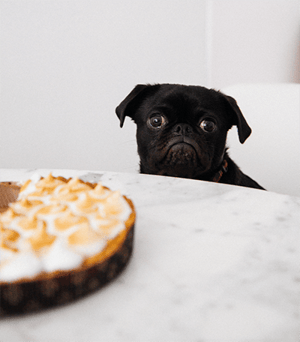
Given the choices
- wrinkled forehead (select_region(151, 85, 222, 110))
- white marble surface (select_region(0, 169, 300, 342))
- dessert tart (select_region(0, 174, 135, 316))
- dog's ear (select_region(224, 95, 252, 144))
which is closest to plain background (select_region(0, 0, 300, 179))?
wrinkled forehead (select_region(151, 85, 222, 110))

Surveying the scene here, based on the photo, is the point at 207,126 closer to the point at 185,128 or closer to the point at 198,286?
the point at 185,128

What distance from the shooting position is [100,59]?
2.79m

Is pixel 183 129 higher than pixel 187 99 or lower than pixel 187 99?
lower

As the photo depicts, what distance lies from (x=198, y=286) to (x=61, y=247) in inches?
7.2

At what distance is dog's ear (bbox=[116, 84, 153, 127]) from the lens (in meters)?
1.50

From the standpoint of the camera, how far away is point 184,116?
1.51 meters

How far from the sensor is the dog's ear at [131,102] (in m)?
1.50

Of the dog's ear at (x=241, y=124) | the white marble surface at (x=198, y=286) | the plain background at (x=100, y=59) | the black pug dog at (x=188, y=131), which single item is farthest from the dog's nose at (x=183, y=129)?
the plain background at (x=100, y=59)

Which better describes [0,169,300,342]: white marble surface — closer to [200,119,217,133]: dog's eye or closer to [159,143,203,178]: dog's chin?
[159,143,203,178]: dog's chin

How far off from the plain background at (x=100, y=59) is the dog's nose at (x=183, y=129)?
4.85 feet

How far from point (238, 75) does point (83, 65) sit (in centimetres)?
141

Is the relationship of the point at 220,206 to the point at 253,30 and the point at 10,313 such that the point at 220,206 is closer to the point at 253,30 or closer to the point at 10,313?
the point at 10,313

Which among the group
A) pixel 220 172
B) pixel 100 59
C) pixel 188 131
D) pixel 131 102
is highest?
pixel 100 59

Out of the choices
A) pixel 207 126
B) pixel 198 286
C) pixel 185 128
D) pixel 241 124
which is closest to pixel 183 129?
pixel 185 128
